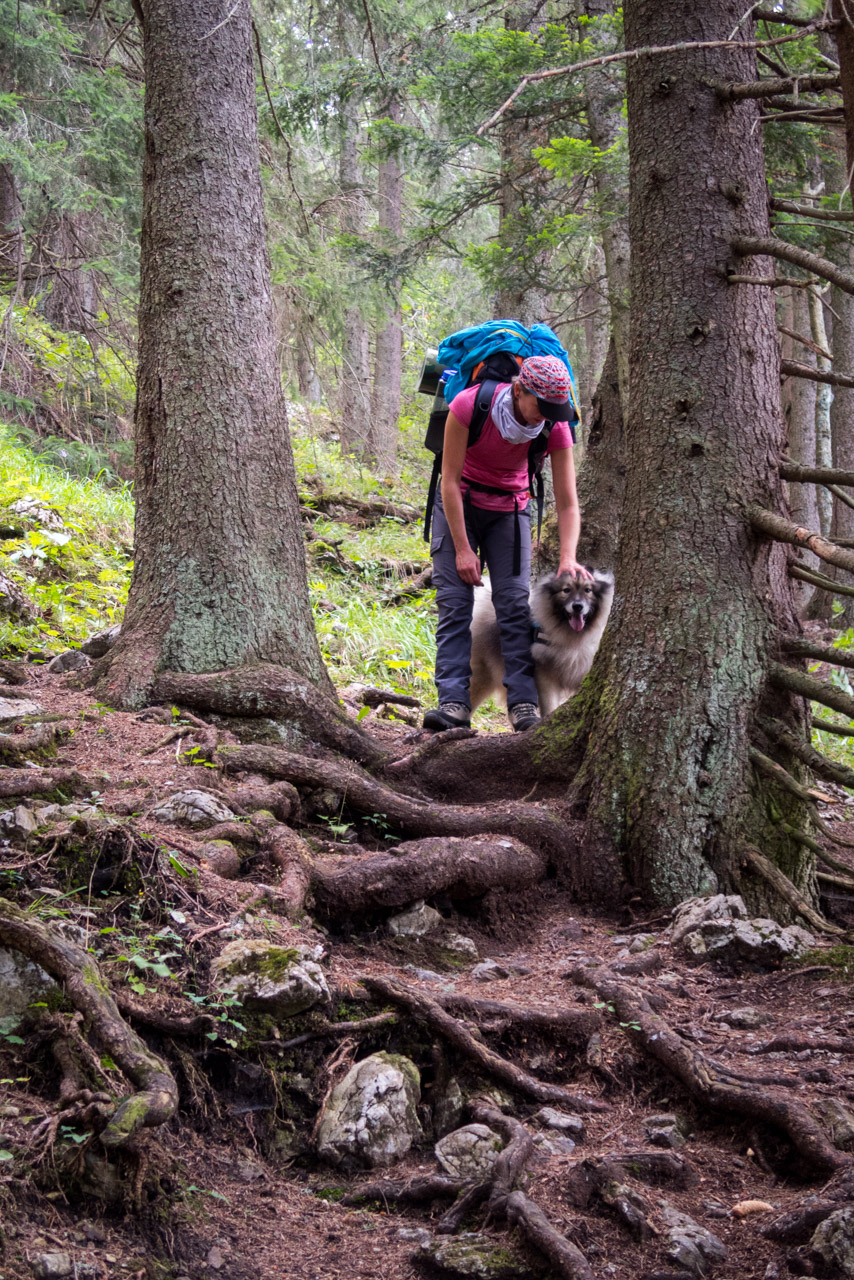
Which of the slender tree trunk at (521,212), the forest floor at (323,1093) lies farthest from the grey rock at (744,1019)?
the slender tree trunk at (521,212)

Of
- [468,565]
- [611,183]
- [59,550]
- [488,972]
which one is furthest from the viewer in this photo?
[611,183]

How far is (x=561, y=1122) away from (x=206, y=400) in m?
3.68

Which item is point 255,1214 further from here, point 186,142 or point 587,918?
point 186,142

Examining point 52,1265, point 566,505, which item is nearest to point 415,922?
point 52,1265

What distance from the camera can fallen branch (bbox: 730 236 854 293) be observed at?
9.88 ft

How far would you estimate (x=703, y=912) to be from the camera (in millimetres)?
3562

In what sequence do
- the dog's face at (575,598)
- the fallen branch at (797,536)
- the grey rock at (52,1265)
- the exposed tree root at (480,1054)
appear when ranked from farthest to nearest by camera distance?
the dog's face at (575,598), the fallen branch at (797,536), the exposed tree root at (480,1054), the grey rock at (52,1265)

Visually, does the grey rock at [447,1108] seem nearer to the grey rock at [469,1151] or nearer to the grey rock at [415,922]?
the grey rock at [469,1151]

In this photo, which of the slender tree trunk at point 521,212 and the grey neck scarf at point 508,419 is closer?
the grey neck scarf at point 508,419

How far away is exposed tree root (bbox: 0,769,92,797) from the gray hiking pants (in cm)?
241

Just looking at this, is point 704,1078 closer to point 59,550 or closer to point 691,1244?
point 691,1244

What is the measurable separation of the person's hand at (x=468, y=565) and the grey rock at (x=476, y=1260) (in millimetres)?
3531

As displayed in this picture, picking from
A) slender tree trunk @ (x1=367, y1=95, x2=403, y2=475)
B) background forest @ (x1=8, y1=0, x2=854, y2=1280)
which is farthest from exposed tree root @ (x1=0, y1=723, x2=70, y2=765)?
slender tree trunk @ (x1=367, y1=95, x2=403, y2=475)

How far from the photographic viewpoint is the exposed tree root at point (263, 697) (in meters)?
4.34
